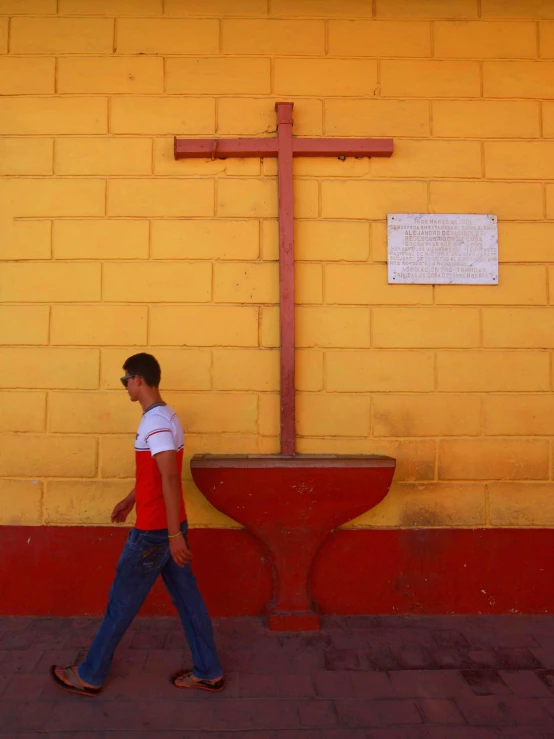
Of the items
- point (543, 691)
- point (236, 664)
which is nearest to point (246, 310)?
point (236, 664)

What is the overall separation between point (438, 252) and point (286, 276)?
40.1 inches

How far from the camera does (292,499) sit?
132 inches

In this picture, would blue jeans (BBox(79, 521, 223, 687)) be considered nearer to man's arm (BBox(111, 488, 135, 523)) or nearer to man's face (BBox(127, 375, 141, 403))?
man's arm (BBox(111, 488, 135, 523))

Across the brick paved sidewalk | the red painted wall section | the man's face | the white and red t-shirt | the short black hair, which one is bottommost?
the brick paved sidewalk

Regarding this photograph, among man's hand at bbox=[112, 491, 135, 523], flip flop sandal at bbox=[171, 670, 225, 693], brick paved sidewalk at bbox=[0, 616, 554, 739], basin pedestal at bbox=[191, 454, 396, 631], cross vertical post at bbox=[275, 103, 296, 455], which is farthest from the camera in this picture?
cross vertical post at bbox=[275, 103, 296, 455]

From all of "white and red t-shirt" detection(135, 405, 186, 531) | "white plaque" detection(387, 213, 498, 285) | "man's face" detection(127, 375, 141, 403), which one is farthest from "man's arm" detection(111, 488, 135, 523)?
"white plaque" detection(387, 213, 498, 285)

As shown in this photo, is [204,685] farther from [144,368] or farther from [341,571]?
[144,368]

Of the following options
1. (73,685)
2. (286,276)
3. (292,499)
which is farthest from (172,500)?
(286,276)

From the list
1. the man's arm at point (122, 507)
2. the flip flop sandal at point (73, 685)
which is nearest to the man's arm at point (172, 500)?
the man's arm at point (122, 507)

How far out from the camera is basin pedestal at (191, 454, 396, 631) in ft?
10.8

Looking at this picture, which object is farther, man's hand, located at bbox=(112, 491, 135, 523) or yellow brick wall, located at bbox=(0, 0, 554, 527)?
yellow brick wall, located at bbox=(0, 0, 554, 527)

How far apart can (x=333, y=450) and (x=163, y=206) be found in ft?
6.38

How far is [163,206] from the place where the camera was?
364 cm

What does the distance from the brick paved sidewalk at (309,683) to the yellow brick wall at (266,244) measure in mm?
672
